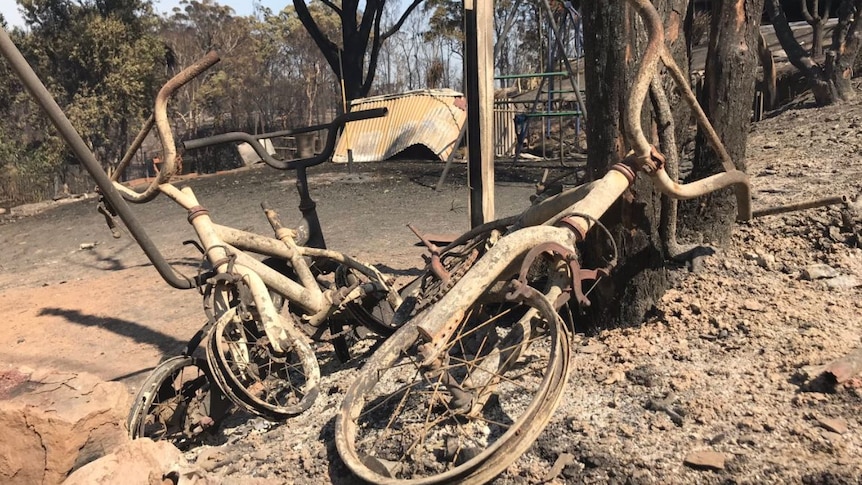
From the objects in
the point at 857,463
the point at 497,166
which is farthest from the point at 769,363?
the point at 497,166

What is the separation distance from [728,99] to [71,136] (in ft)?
10.8

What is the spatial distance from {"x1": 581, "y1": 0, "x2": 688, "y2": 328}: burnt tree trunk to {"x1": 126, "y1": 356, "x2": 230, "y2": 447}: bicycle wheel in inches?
76.0

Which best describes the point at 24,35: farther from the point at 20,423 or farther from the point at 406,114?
the point at 20,423

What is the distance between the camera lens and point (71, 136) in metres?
2.95

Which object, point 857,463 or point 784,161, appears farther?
point 784,161

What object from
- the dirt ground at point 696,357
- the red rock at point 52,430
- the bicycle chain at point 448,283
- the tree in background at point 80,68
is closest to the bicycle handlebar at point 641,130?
the dirt ground at point 696,357

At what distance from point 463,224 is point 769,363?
5029 millimetres

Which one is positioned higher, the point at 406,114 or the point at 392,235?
the point at 406,114

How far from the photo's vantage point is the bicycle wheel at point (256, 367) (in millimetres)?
2842

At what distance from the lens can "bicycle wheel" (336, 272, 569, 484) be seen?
2.00m

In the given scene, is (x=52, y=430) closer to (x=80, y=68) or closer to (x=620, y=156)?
(x=620, y=156)

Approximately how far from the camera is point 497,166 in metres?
12.4

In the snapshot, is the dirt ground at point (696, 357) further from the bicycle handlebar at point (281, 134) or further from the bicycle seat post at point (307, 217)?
the bicycle handlebar at point (281, 134)

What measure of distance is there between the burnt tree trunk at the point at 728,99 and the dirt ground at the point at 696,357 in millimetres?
186
